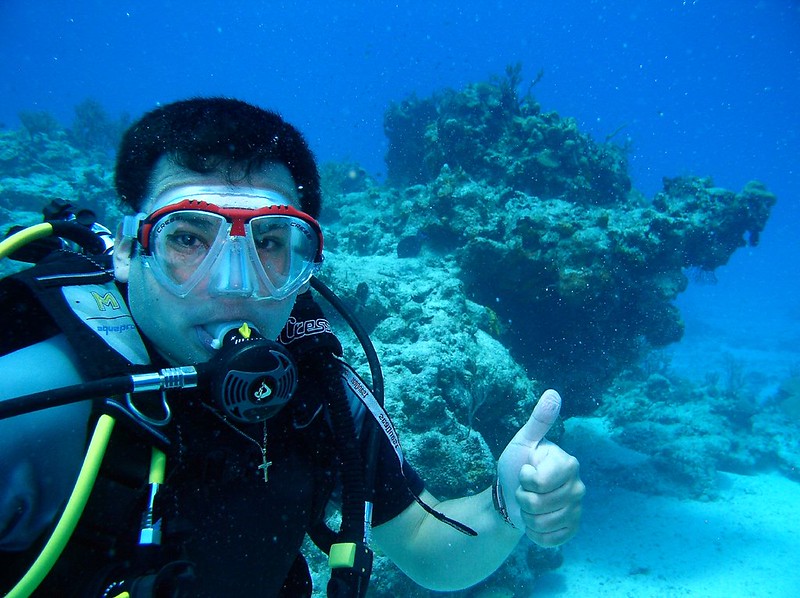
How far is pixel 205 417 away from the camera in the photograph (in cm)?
168

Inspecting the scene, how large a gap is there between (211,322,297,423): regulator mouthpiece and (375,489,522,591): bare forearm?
116 cm

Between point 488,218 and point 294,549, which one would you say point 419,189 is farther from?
point 294,549

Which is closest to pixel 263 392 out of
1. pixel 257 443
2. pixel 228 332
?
pixel 228 332

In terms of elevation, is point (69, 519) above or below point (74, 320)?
below

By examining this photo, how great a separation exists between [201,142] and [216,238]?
0.40 m

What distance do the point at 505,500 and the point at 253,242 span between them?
1.56 meters

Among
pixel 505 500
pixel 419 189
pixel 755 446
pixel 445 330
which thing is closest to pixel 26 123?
pixel 419 189

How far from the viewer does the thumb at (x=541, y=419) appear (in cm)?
171

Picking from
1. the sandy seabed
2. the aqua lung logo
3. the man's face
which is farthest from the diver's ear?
the sandy seabed

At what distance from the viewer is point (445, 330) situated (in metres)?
6.78

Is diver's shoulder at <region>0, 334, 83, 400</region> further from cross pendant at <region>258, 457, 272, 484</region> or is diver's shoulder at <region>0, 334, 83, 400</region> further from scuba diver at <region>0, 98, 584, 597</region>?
cross pendant at <region>258, 457, 272, 484</region>

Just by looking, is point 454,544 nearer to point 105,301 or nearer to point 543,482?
point 543,482

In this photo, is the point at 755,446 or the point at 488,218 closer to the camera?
the point at 488,218

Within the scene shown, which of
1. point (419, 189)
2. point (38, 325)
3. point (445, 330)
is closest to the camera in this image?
point (38, 325)
